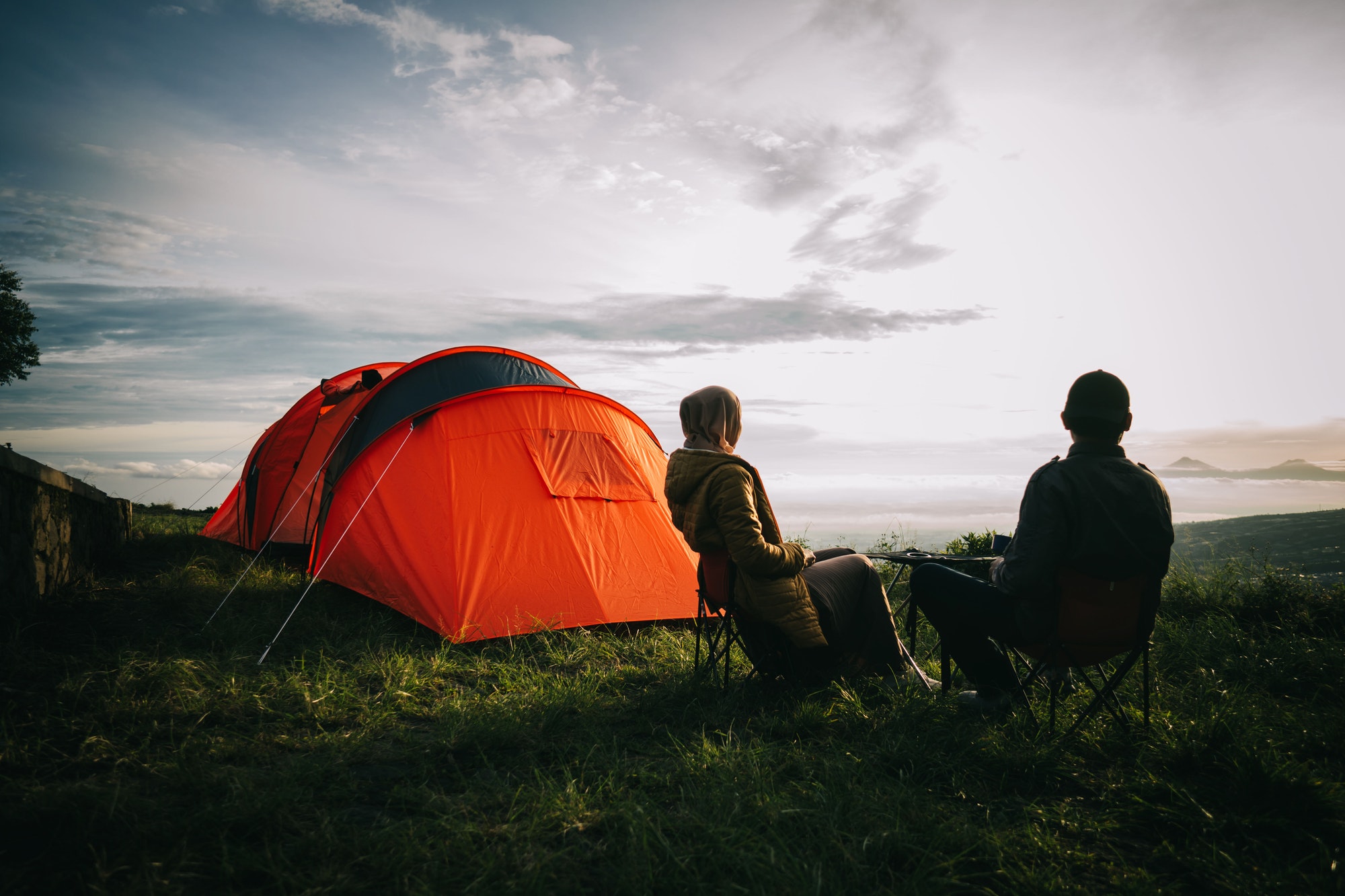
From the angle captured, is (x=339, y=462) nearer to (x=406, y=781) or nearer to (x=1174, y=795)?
(x=406, y=781)

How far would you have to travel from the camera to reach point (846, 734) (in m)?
3.14

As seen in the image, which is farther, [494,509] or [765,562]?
[494,509]

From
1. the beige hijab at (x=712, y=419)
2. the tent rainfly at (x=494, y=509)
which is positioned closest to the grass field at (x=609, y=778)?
the tent rainfly at (x=494, y=509)

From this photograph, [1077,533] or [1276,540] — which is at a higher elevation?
[1077,533]

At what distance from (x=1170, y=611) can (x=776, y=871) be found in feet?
15.9

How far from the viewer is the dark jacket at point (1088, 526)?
2820mm

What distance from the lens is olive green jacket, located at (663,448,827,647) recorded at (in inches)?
129

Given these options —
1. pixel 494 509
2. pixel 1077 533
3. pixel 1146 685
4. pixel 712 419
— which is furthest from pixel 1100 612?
pixel 494 509

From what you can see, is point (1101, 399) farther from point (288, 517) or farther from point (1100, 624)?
point (288, 517)

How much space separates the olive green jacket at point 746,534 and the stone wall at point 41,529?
4014 millimetres

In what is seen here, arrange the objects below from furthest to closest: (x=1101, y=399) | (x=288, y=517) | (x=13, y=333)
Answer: (x=13, y=333) → (x=288, y=517) → (x=1101, y=399)

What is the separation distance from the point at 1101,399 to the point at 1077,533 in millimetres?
608

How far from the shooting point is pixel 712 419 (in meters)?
3.46

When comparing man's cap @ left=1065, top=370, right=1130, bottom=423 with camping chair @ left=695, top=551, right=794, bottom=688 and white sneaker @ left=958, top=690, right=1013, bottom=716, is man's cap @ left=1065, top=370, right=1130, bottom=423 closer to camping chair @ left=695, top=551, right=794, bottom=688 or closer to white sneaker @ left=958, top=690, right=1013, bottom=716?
white sneaker @ left=958, top=690, right=1013, bottom=716
